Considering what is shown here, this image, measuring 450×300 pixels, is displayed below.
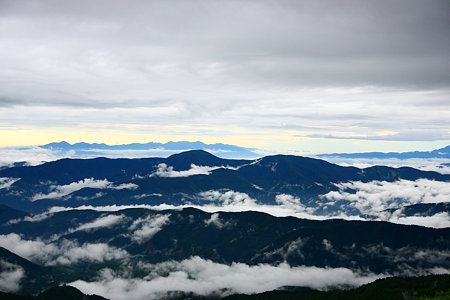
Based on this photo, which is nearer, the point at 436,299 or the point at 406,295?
the point at 406,295

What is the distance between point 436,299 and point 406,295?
23.3 meters

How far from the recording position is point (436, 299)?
77.0 metres

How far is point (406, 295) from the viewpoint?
195 ft

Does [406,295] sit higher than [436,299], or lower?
higher
